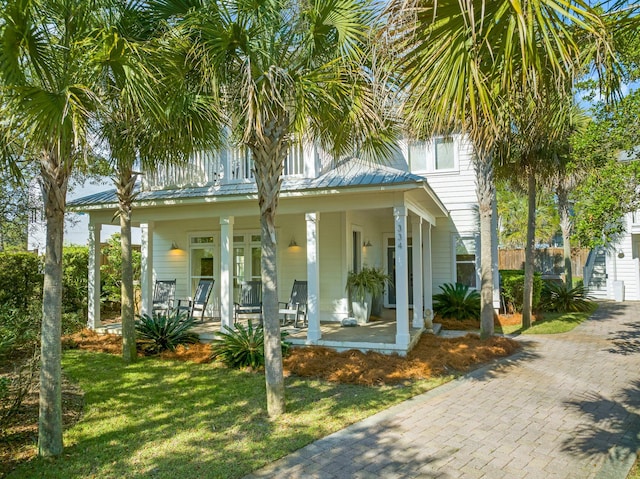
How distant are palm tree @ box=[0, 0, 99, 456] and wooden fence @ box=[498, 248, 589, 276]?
21789 mm

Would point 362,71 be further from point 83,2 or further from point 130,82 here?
point 83,2

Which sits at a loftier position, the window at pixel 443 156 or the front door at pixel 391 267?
the window at pixel 443 156

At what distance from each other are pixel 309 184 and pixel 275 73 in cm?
426

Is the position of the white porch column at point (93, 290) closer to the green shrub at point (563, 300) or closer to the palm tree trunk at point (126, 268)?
the palm tree trunk at point (126, 268)

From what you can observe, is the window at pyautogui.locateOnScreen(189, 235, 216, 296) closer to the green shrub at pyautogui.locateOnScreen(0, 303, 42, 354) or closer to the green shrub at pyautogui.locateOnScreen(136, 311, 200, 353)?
the green shrub at pyautogui.locateOnScreen(136, 311, 200, 353)

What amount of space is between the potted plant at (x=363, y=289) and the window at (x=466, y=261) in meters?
4.11

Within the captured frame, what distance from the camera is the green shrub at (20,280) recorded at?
1150 cm

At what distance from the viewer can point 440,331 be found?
11.3m

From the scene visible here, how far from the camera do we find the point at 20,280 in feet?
39.0

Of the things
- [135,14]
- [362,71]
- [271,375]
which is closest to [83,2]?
[135,14]

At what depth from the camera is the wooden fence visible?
22078 mm

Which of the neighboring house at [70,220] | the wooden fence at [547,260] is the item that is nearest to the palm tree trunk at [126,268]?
the neighboring house at [70,220]

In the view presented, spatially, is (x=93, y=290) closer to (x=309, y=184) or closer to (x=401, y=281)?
(x=309, y=184)

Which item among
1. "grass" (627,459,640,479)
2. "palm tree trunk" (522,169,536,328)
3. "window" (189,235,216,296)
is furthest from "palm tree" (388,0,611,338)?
"window" (189,235,216,296)
